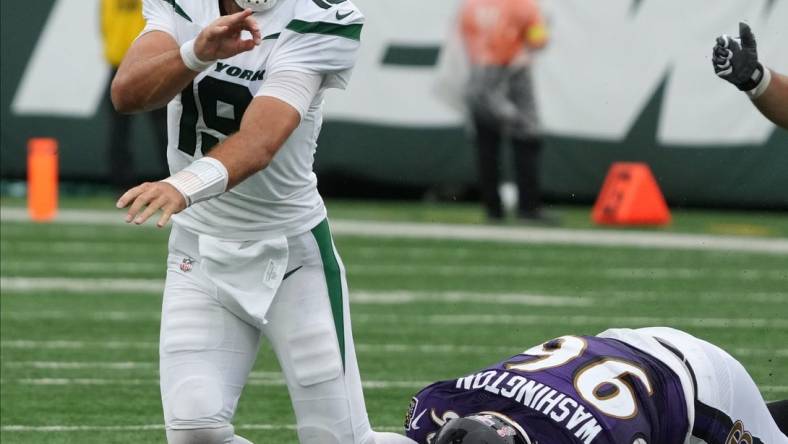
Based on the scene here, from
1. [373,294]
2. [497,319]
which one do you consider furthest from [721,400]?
[373,294]

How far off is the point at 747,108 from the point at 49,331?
7685 mm

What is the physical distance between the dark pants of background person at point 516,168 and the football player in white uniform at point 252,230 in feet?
29.1

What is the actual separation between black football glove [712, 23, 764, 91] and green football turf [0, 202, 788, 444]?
1.90 metres

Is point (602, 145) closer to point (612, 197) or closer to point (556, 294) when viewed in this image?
point (612, 197)

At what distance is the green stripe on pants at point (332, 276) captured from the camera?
4.75 meters

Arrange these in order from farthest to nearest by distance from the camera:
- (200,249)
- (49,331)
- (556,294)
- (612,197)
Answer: (612,197) < (556,294) < (49,331) < (200,249)

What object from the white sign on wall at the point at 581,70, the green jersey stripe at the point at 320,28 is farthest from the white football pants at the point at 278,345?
the white sign on wall at the point at 581,70

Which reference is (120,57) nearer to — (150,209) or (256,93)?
(256,93)

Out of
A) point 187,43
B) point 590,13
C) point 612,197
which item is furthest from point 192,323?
point 590,13

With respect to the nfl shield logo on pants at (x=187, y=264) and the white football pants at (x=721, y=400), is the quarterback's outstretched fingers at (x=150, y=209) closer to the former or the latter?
the nfl shield logo on pants at (x=187, y=264)

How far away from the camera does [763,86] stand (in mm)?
5254

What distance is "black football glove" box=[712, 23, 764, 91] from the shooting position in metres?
5.17

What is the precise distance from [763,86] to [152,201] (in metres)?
2.10

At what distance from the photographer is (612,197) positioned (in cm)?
1399
